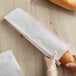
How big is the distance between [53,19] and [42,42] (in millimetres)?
129

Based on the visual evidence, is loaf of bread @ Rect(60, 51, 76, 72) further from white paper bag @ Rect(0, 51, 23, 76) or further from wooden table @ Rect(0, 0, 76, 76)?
white paper bag @ Rect(0, 51, 23, 76)

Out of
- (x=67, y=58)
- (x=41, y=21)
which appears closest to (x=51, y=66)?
(x=67, y=58)

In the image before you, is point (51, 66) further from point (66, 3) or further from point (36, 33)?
point (66, 3)

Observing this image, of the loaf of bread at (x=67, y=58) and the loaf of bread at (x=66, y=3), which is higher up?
the loaf of bread at (x=66, y=3)

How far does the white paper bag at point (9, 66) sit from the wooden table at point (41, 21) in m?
0.03

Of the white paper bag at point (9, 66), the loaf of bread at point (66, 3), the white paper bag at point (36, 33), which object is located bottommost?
the white paper bag at point (9, 66)

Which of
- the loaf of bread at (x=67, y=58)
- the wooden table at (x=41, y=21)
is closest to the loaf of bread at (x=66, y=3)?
the wooden table at (x=41, y=21)

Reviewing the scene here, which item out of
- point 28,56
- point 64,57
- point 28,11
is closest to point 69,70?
point 64,57

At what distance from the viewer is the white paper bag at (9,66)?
821 mm

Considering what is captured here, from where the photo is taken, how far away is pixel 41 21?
0.93 meters

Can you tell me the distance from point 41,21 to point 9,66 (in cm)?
25

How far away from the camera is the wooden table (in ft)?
2.88

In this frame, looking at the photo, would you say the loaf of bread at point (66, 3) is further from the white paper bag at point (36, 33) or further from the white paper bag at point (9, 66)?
the white paper bag at point (9, 66)

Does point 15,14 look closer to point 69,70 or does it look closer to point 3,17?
point 3,17
